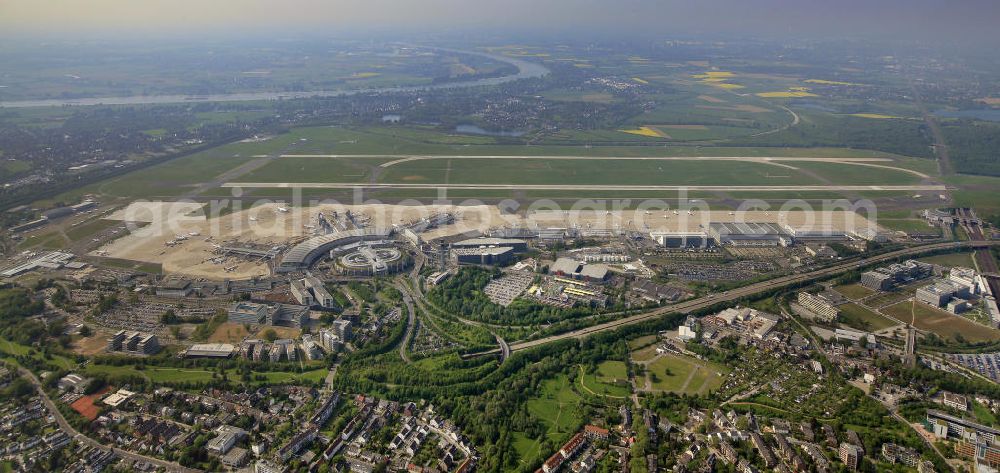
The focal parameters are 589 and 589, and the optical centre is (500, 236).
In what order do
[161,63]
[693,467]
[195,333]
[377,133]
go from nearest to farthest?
[693,467] → [195,333] → [377,133] → [161,63]

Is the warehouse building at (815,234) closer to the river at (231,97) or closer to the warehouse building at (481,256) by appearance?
the warehouse building at (481,256)

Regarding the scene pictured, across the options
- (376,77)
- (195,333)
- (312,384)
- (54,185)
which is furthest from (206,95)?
(312,384)

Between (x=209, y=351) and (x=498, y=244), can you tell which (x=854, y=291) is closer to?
(x=498, y=244)

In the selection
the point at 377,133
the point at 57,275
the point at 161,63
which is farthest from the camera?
the point at 161,63

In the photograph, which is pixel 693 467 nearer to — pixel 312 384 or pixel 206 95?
pixel 312 384

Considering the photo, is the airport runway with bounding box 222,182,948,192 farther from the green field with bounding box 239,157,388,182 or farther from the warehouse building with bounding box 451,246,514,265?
the warehouse building with bounding box 451,246,514,265

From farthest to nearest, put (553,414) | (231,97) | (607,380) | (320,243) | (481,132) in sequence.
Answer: (231,97) < (481,132) < (320,243) < (607,380) < (553,414)

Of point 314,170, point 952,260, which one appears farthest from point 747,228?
point 314,170
